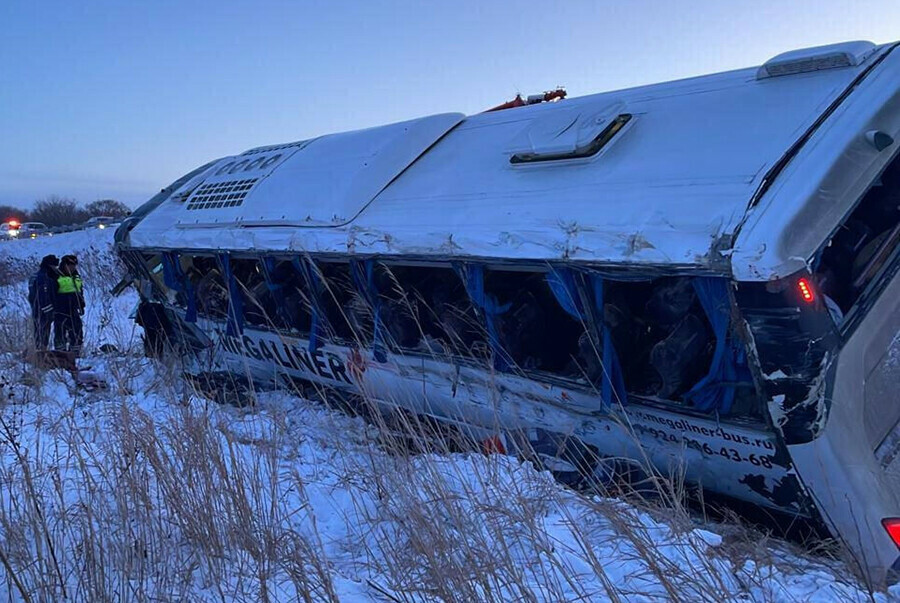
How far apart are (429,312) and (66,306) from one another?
264 inches

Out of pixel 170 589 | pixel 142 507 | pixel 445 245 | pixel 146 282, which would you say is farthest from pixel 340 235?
pixel 146 282

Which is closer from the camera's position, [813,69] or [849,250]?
[849,250]

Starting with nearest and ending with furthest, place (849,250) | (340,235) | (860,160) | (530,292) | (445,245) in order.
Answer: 1. (860,160)
2. (849,250)
3. (445,245)
4. (530,292)
5. (340,235)

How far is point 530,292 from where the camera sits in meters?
4.82

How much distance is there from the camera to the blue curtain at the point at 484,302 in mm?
4441

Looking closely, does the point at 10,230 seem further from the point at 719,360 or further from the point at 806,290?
the point at 806,290

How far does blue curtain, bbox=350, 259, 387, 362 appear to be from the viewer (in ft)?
17.4

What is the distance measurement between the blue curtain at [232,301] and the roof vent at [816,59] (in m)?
4.50

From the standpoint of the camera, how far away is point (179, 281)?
7.86 metres

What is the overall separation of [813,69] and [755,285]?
1647 millimetres

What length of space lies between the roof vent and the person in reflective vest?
886cm

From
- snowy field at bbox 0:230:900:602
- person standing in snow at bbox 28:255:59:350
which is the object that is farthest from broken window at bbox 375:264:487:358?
person standing in snow at bbox 28:255:59:350

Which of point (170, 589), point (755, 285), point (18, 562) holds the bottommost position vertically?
point (170, 589)

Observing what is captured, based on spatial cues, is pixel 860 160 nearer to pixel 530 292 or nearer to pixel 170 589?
pixel 530 292
